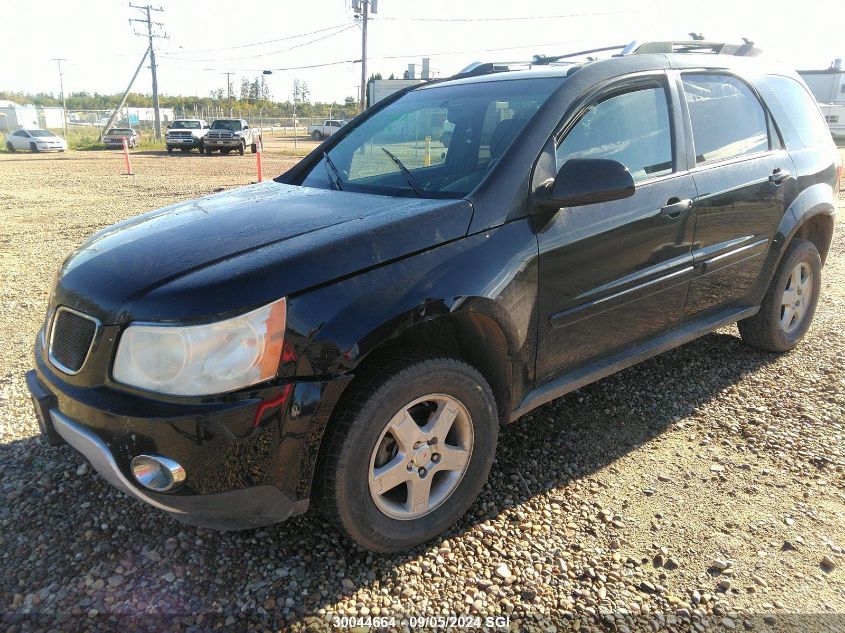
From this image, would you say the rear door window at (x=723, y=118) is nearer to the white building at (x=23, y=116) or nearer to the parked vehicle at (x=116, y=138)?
the parked vehicle at (x=116, y=138)

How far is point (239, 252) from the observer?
2223 mm

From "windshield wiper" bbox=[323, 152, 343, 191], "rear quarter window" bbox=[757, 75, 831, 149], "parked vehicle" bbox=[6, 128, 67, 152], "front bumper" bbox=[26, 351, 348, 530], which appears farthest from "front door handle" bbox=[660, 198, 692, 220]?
"parked vehicle" bbox=[6, 128, 67, 152]

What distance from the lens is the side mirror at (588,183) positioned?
2514 mm

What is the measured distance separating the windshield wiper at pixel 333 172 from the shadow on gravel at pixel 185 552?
157 cm

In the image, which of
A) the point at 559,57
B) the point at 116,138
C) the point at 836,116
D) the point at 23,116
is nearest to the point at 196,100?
the point at 23,116

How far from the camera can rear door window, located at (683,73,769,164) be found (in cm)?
338

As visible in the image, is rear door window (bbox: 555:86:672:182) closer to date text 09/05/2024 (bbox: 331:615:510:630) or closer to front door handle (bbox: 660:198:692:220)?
front door handle (bbox: 660:198:692:220)

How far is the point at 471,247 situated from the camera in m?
2.41

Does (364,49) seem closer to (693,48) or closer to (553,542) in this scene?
(693,48)

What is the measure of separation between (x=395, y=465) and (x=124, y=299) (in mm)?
1095

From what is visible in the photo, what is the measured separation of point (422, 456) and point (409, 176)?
4.27ft

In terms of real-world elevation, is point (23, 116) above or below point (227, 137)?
below

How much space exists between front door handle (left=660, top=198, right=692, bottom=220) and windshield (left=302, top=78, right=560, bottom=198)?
0.82m

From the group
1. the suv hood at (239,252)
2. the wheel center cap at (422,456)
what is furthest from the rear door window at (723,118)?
the wheel center cap at (422,456)
